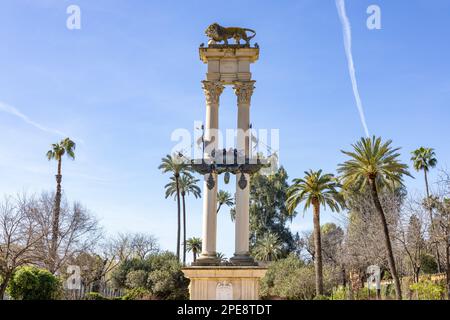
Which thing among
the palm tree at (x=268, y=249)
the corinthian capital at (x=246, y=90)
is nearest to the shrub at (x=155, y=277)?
the palm tree at (x=268, y=249)

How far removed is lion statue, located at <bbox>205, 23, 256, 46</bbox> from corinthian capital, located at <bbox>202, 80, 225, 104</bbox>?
232 cm

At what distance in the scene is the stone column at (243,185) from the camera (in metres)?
23.5

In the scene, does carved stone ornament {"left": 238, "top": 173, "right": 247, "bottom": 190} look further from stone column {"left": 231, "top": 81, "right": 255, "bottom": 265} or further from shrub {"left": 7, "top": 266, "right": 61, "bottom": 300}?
shrub {"left": 7, "top": 266, "right": 61, "bottom": 300}

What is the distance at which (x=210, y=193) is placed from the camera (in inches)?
953

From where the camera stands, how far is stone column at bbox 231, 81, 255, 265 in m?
23.5

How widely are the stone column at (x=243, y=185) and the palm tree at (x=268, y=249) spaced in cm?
4126

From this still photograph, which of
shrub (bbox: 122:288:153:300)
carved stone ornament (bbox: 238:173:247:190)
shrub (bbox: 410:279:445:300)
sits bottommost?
shrub (bbox: 122:288:153:300)

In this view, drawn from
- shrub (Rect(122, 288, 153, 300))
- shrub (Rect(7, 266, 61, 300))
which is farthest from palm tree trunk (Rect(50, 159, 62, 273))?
shrub (Rect(122, 288, 153, 300))

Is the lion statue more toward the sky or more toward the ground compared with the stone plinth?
more toward the sky

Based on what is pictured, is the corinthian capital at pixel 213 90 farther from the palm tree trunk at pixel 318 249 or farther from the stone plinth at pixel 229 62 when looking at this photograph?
the palm tree trunk at pixel 318 249

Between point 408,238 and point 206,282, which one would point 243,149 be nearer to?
point 206,282

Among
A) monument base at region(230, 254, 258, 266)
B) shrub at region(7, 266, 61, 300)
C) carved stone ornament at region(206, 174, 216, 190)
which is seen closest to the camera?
monument base at region(230, 254, 258, 266)

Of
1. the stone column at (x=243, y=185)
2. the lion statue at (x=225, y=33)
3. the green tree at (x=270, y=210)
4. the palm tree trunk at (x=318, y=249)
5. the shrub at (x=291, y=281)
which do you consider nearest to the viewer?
the stone column at (x=243, y=185)
